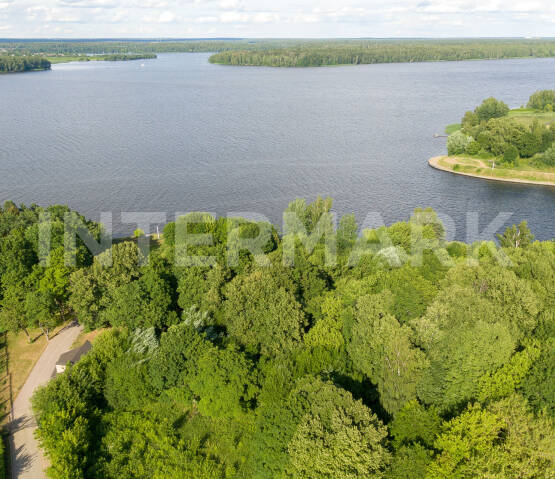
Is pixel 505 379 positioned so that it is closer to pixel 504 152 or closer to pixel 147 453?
pixel 147 453

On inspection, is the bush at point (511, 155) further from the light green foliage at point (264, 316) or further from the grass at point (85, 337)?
the grass at point (85, 337)

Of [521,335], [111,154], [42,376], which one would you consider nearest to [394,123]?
[111,154]

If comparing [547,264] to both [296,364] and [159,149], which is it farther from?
[159,149]

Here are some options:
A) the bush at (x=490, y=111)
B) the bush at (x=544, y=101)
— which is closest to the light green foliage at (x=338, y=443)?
the bush at (x=490, y=111)

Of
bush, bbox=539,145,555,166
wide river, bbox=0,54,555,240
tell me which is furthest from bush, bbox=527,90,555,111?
bush, bbox=539,145,555,166

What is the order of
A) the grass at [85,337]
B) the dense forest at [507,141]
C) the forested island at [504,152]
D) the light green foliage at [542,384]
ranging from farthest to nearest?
the dense forest at [507,141] → the forested island at [504,152] → the grass at [85,337] → the light green foliage at [542,384]

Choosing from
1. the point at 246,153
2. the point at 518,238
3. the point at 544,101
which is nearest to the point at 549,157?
the point at 518,238
